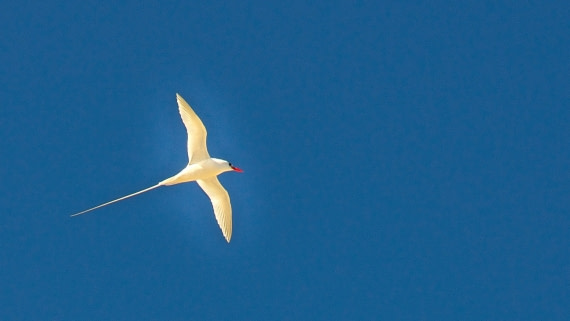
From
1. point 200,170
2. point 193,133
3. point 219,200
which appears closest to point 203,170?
point 200,170

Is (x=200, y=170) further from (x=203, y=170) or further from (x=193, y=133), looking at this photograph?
(x=193, y=133)

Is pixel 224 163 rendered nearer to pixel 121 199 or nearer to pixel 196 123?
pixel 196 123

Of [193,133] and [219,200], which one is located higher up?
[193,133]

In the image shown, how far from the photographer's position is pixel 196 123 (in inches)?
859

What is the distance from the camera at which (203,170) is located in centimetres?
2198

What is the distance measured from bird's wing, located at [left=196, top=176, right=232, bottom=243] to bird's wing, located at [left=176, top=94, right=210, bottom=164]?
0.92 meters

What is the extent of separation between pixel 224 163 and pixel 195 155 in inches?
33.1

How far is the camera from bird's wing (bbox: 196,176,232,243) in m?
23.0

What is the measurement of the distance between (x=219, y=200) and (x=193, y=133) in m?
2.32

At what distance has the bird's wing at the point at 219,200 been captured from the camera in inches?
904

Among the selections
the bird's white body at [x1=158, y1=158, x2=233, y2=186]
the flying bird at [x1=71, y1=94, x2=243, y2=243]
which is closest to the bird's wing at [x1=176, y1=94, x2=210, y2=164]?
the flying bird at [x1=71, y1=94, x2=243, y2=243]

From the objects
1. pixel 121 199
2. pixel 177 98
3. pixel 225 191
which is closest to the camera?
pixel 121 199

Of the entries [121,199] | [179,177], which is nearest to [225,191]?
[179,177]

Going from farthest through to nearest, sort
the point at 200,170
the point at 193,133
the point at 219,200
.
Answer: the point at 219,200
the point at 193,133
the point at 200,170
